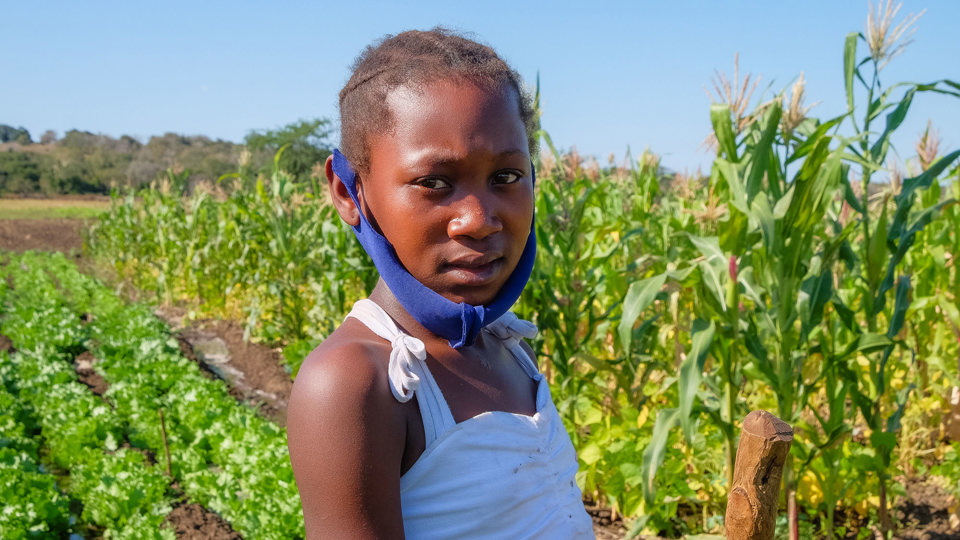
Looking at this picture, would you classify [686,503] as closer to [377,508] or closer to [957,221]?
[957,221]

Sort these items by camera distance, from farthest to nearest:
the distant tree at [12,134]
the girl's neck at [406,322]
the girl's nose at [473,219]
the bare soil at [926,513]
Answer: the distant tree at [12,134]
the bare soil at [926,513]
the girl's neck at [406,322]
the girl's nose at [473,219]

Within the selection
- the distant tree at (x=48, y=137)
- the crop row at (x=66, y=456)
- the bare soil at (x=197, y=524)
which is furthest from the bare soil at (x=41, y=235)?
the distant tree at (x=48, y=137)

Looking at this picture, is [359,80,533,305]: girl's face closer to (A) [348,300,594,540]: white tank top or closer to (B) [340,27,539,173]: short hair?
(B) [340,27,539,173]: short hair

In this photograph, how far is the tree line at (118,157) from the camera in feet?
127

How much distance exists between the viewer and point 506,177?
1071 mm

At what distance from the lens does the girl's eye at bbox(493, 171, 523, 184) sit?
3.48 ft

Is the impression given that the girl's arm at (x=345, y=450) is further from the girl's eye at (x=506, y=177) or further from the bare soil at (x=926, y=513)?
the bare soil at (x=926, y=513)

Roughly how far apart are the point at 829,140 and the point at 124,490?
3.94 meters

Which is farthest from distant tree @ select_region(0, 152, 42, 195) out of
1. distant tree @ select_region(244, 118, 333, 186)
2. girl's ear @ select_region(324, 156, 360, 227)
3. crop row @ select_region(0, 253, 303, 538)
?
girl's ear @ select_region(324, 156, 360, 227)

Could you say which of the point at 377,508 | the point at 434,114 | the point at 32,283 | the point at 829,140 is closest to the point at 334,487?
the point at 377,508

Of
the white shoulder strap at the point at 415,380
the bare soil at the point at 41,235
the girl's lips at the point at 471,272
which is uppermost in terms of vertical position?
the girl's lips at the point at 471,272

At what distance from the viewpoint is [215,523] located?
3.83 meters

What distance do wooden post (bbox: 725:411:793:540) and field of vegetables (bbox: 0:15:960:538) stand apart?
6.31 feet

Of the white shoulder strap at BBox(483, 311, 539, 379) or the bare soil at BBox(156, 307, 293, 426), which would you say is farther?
the bare soil at BBox(156, 307, 293, 426)
